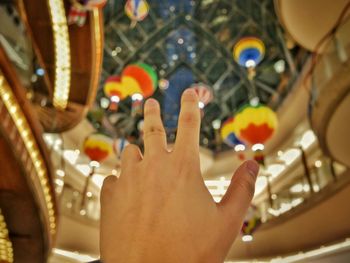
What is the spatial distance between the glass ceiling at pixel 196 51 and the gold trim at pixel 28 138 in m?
10.2

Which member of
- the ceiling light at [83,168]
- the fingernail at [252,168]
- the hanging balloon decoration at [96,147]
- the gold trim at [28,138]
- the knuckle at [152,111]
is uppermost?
the ceiling light at [83,168]

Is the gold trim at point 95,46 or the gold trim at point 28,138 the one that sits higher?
the gold trim at point 95,46

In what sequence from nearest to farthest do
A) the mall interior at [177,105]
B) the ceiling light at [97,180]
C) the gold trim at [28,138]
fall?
the gold trim at [28,138]
the mall interior at [177,105]
the ceiling light at [97,180]

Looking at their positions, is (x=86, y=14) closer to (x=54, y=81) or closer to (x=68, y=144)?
(x=54, y=81)

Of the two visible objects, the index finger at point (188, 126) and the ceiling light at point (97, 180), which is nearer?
the index finger at point (188, 126)

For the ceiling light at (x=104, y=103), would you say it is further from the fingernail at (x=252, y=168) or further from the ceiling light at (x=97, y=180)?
the fingernail at (x=252, y=168)

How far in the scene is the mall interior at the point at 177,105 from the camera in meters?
4.26

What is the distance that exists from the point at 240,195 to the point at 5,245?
4.44m

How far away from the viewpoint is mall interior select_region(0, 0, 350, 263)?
426 cm

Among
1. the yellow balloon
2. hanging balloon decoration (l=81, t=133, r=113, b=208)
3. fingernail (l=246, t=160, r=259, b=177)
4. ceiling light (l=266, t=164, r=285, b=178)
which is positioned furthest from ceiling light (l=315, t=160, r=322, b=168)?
fingernail (l=246, t=160, r=259, b=177)

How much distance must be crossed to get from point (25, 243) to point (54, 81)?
2986 mm

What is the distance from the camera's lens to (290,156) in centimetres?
1080

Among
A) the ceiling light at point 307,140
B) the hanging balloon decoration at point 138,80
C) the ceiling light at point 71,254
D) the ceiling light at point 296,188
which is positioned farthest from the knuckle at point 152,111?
the ceiling light at point 307,140

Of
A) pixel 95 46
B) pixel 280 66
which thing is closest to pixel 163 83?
pixel 280 66
